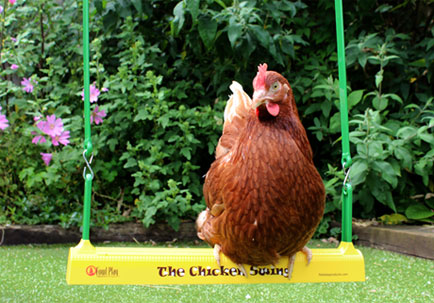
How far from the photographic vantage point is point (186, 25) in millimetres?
3553

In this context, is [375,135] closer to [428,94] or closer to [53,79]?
[428,94]

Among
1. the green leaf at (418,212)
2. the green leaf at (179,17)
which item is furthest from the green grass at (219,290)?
the green leaf at (179,17)

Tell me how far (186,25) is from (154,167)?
3.54ft

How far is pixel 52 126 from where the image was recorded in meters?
3.26

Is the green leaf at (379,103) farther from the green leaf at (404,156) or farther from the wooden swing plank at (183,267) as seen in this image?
the wooden swing plank at (183,267)

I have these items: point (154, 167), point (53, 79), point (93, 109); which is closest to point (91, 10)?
point (53, 79)

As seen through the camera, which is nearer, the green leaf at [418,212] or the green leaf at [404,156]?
the green leaf at [404,156]

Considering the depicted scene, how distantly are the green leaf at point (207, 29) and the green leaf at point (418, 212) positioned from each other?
1.80m

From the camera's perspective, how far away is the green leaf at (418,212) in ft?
11.1

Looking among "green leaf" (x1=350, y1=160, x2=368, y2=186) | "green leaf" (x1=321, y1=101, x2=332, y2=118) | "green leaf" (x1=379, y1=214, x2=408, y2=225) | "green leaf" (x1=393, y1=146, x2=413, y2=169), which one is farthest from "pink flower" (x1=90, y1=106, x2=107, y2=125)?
"green leaf" (x1=379, y1=214, x2=408, y2=225)

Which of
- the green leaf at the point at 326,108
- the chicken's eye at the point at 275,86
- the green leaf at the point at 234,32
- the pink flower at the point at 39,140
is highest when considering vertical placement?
the green leaf at the point at 234,32

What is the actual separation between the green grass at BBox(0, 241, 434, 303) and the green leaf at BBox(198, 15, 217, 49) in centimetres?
159

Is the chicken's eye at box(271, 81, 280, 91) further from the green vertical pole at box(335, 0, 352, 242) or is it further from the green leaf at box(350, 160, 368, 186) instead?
the green leaf at box(350, 160, 368, 186)

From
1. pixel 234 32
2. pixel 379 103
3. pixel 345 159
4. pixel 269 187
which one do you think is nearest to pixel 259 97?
pixel 269 187
